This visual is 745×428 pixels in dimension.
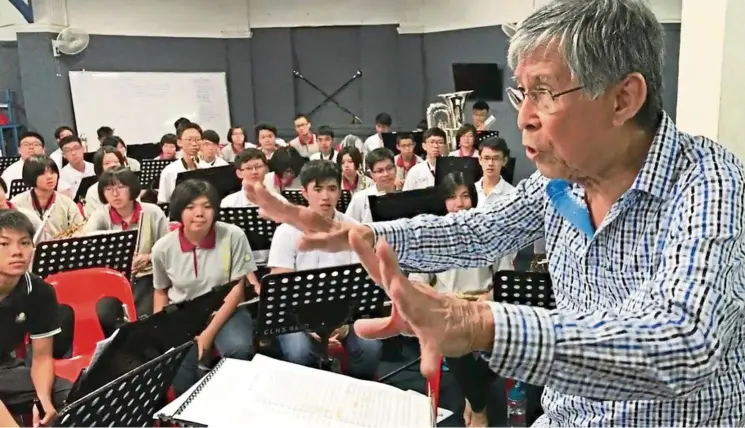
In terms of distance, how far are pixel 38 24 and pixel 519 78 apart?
10.4 meters

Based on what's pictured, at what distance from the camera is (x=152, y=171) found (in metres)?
6.82

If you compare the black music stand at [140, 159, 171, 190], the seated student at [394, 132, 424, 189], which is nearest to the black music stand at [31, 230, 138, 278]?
the black music stand at [140, 159, 171, 190]

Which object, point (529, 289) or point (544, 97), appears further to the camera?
point (529, 289)

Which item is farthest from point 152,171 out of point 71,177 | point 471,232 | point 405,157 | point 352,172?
point 471,232

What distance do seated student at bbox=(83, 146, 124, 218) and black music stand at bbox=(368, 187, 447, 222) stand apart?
7.03 feet

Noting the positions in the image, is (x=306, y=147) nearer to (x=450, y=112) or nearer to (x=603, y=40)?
(x=450, y=112)

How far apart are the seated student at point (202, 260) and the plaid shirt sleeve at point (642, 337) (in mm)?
2957

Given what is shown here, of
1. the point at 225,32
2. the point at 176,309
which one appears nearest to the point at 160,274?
the point at 176,309

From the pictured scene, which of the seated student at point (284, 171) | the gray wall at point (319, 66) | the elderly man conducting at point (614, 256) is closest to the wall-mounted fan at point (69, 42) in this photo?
the gray wall at point (319, 66)

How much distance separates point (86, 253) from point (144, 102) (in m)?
7.60

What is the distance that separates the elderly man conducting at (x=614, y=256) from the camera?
0.86 m

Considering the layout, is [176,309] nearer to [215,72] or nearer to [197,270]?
[197,270]

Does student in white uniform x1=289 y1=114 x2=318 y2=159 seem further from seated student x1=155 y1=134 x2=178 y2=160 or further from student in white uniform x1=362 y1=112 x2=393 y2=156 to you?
seated student x1=155 y1=134 x2=178 y2=160

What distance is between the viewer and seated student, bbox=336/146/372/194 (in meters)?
6.35
